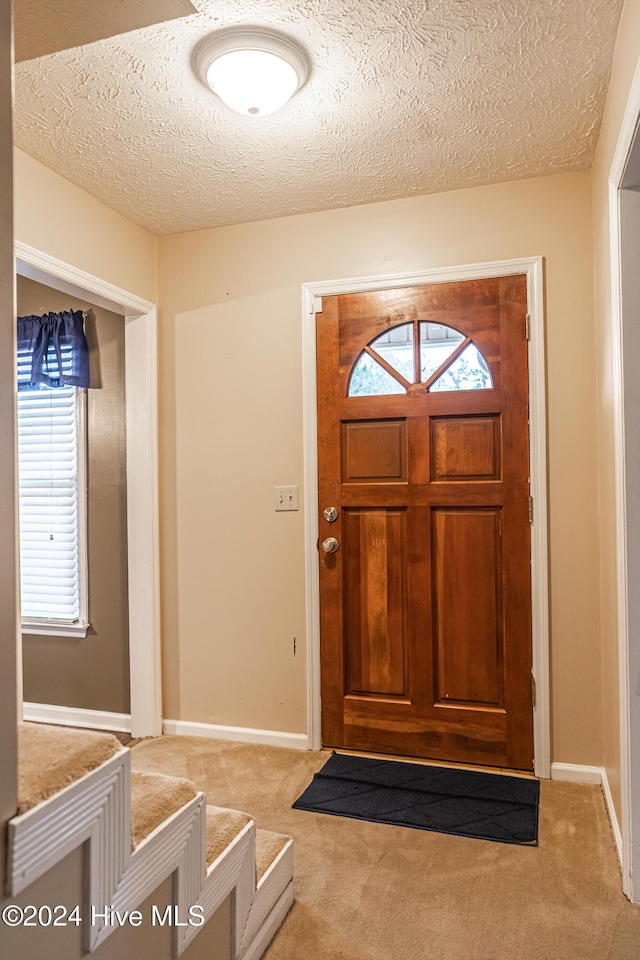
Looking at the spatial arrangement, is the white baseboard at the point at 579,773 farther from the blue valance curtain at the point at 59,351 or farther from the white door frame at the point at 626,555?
the blue valance curtain at the point at 59,351

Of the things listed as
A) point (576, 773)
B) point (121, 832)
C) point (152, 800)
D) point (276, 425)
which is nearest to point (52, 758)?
point (121, 832)

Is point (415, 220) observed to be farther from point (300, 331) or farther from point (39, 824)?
point (39, 824)

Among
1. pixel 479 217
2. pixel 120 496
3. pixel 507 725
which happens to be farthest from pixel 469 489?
pixel 120 496

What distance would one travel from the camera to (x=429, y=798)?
2.45m

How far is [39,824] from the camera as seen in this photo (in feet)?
3.18

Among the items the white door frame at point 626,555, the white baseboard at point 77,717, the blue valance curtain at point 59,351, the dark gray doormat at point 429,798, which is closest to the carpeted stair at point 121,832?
the dark gray doormat at point 429,798

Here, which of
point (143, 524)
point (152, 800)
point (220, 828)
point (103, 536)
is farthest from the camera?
point (103, 536)

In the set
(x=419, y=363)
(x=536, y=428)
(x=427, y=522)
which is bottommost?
(x=427, y=522)

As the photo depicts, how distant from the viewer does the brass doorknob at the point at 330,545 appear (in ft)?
9.52

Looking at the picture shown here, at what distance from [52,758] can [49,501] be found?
257cm

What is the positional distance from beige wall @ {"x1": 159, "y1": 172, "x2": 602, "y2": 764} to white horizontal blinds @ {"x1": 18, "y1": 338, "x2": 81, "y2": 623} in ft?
1.77

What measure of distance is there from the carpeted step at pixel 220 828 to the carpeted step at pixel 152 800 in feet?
0.69

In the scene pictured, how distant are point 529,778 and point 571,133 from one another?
2464mm

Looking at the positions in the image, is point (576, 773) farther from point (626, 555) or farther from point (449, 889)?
point (626, 555)
